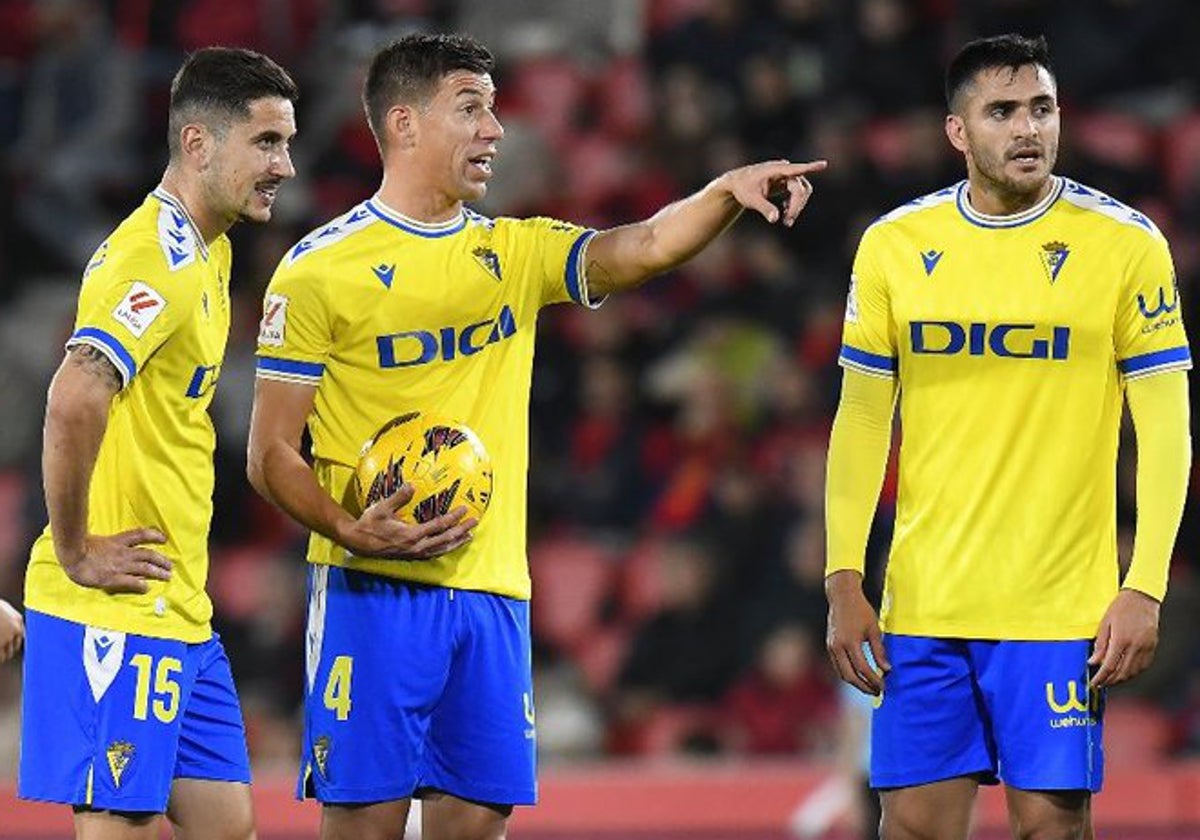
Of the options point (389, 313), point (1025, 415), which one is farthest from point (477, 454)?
point (1025, 415)

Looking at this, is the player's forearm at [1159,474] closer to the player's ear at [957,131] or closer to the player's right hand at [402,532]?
the player's ear at [957,131]

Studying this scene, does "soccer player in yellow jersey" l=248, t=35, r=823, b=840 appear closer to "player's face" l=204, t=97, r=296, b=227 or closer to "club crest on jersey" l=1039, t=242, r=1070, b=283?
"player's face" l=204, t=97, r=296, b=227

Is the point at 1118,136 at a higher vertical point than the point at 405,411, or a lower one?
higher

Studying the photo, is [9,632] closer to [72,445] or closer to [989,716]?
[72,445]

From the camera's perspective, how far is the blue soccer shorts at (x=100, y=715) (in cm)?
564

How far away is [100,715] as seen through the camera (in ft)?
18.6

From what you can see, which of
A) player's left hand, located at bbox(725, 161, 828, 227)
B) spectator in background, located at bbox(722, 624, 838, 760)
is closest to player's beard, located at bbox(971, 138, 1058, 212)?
player's left hand, located at bbox(725, 161, 828, 227)

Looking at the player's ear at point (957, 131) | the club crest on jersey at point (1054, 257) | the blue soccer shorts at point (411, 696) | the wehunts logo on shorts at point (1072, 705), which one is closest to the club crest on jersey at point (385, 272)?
the blue soccer shorts at point (411, 696)

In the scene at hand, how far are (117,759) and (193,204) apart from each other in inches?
53.0

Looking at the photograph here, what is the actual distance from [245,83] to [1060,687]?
8.01 feet

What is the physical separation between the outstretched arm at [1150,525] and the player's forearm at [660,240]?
42.8 inches

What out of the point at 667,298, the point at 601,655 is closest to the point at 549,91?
the point at 667,298

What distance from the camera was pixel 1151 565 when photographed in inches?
221

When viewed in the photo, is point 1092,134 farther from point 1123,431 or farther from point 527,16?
point 527,16
